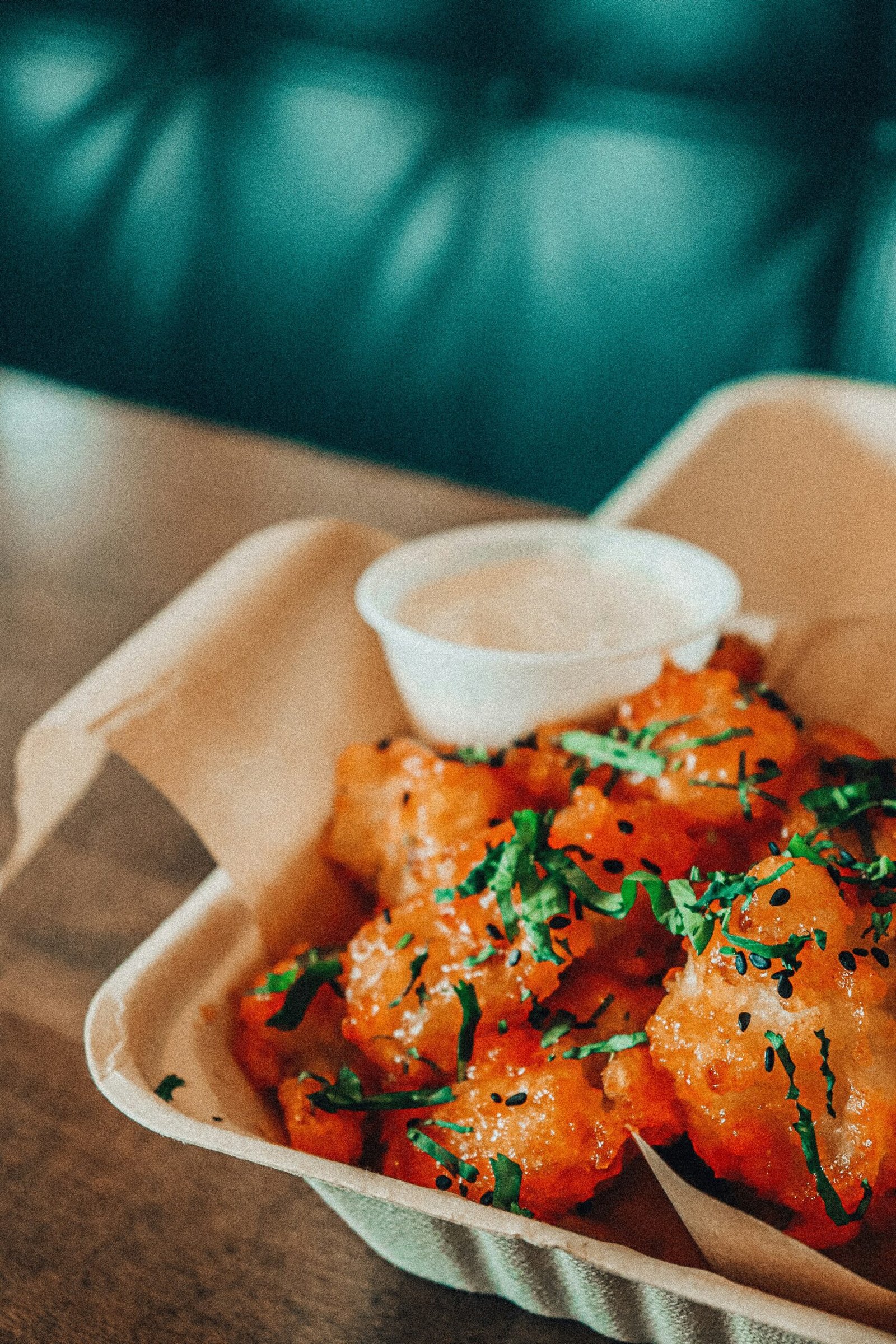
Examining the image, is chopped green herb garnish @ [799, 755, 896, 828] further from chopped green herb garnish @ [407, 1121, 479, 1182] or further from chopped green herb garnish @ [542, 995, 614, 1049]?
chopped green herb garnish @ [407, 1121, 479, 1182]

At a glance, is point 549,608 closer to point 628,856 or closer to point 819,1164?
point 628,856

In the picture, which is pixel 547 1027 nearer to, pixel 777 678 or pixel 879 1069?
pixel 879 1069

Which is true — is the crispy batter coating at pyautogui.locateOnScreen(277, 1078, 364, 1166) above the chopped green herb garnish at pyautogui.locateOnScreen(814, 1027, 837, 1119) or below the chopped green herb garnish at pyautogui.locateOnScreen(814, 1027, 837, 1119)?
below

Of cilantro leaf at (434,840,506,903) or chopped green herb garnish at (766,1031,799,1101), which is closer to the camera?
chopped green herb garnish at (766,1031,799,1101)

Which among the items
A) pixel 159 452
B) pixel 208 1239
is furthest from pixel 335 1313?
pixel 159 452

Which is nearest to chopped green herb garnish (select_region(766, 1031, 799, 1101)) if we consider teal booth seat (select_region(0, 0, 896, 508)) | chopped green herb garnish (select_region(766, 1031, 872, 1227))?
chopped green herb garnish (select_region(766, 1031, 872, 1227))

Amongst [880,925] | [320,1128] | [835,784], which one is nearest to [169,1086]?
[320,1128]

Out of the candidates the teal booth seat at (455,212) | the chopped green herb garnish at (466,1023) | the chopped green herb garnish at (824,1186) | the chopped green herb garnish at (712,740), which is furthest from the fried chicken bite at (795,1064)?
the teal booth seat at (455,212)
